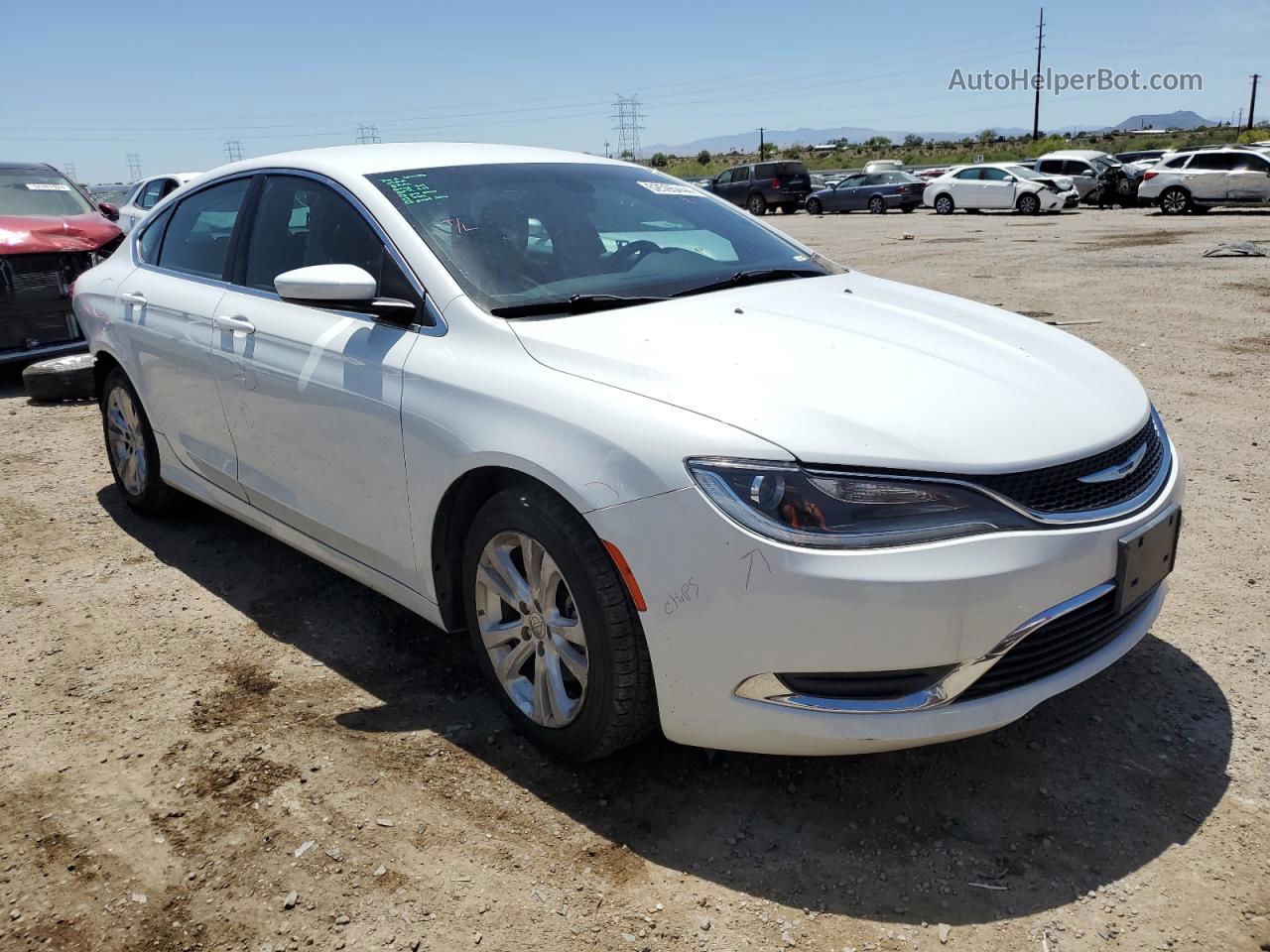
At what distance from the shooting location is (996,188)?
28672mm

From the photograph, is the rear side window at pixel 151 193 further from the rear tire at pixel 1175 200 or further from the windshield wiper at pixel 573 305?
the rear tire at pixel 1175 200

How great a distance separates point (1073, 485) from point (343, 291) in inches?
81.9

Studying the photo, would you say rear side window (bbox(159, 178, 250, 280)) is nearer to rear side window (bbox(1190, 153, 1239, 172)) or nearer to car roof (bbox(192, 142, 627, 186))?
car roof (bbox(192, 142, 627, 186))

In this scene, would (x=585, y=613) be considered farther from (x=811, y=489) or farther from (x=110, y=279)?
(x=110, y=279)

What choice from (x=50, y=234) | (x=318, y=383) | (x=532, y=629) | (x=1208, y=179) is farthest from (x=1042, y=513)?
(x=1208, y=179)

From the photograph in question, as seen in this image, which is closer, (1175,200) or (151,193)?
(151,193)

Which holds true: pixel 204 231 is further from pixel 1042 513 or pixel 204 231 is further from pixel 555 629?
pixel 1042 513

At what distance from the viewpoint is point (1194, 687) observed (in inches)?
124

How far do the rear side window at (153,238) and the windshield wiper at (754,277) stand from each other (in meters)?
2.78

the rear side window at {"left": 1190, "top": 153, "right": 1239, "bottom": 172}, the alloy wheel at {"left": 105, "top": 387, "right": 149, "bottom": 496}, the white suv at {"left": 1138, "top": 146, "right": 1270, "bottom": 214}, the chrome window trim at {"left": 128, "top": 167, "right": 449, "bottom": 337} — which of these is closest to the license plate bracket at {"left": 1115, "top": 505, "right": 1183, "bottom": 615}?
the chrome window trim at {"left": 128, "top": 167, "right": 449, "bottom": 337}

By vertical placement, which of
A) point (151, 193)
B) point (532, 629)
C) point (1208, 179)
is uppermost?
point (151, 193)

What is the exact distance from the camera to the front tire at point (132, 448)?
15.4ft

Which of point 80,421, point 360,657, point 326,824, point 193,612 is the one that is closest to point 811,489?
point 326,824

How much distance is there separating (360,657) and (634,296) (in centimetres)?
163
